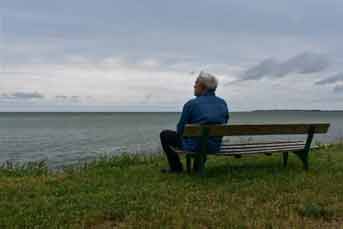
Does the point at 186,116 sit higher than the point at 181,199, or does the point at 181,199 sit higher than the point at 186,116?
the point at 186,116

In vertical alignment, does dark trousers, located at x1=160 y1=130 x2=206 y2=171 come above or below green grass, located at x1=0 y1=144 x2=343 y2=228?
above

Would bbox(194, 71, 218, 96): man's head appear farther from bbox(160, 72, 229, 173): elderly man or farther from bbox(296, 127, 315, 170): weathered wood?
bbox(296, 127, 315, 170): weathered wood

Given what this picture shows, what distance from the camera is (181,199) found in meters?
5.42

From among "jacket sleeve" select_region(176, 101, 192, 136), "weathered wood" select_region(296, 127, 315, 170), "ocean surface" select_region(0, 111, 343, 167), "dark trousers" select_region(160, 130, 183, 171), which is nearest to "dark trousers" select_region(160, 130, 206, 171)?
"dark trousers" select_region(160, 130, 183, 171)

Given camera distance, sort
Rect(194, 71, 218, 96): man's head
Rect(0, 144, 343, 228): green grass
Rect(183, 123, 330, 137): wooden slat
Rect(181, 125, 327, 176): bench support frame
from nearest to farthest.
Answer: Rect(0, 144, 343, 228): green grass, Rect(183, 123, 330, 137): wooden slat, Rect(181, 125, 327, 176): bench support frame, Rect(194, 71, 218, 96): man's head

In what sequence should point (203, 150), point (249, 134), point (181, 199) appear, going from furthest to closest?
point (249, 134)
point (203, 150)
point (181, 199)

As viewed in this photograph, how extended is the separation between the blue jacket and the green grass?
0.57 metres

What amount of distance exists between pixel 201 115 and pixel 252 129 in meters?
0.90

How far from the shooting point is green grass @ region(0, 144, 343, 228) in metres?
4.46

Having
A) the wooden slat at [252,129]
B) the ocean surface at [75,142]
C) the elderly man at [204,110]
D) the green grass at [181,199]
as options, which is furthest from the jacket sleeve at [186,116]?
the ocean surface at [75,142]

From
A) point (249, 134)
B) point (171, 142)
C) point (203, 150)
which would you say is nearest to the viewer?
point (203, 150)

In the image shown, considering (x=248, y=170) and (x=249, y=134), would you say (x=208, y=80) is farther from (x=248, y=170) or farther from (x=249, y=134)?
(x=248, y=170)

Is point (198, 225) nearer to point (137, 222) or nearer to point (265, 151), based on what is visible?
point (137, 222)

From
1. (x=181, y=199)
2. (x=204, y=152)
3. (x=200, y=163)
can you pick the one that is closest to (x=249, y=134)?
(x=204, y=152)
